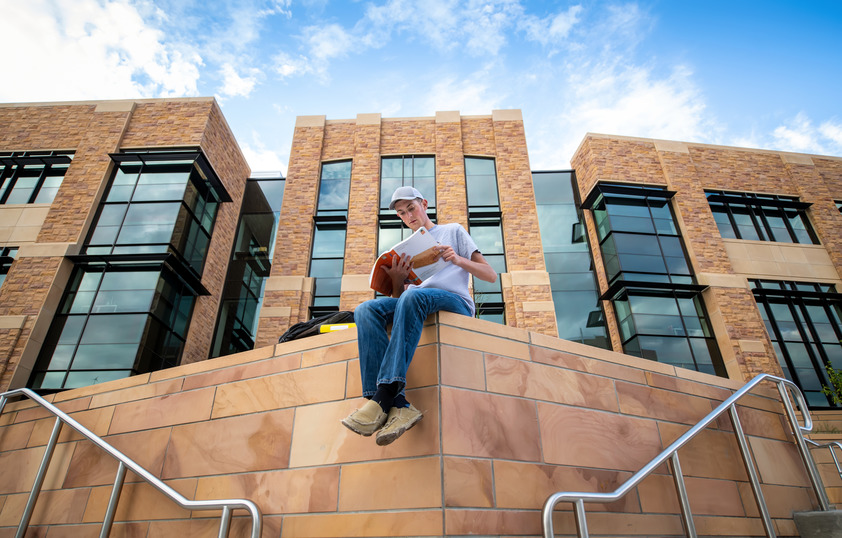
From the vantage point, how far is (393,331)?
2805 mm

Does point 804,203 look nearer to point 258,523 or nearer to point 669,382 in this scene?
point 669,382

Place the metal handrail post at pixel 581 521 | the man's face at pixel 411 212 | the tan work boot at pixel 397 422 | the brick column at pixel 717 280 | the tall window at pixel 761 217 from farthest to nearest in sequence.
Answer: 1. the tall window at pixel 761 217
2. the brick column at pixel 717 280
3. the man's face at pixel 411 212
4. the tan work boot at pixel 397 422
5. the metal handrail post at pixel 581 521

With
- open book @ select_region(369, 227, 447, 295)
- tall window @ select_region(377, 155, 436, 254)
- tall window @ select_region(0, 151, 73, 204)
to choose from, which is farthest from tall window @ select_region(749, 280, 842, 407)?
tall window @ select_region(0, 151, 73, 204)

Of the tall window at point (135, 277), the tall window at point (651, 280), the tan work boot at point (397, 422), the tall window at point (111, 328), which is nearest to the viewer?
the tan work boot at point (397, 422)

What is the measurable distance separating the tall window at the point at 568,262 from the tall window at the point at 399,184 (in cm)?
370

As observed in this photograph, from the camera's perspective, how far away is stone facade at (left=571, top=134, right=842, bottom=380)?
1246 centimetres

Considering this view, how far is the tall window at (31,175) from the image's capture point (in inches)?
512

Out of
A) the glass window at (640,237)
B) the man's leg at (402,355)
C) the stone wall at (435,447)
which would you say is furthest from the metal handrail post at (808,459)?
the glass window at (640,237)

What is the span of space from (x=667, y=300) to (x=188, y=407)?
12.5m

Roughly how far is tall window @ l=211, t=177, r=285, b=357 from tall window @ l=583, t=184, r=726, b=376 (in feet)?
33.6

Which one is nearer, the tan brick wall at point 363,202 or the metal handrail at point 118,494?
the metal handrail at point 118,494

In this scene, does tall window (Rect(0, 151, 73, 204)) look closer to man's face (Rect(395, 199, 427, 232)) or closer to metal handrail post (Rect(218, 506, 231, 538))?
man's face (Rect(395, 199, 427, 232))

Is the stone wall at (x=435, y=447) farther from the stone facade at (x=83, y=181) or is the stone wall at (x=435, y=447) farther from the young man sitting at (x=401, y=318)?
the stone facade at (x=83, y=181)

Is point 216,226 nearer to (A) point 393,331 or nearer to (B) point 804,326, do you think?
Answer: (A) point 393,331
